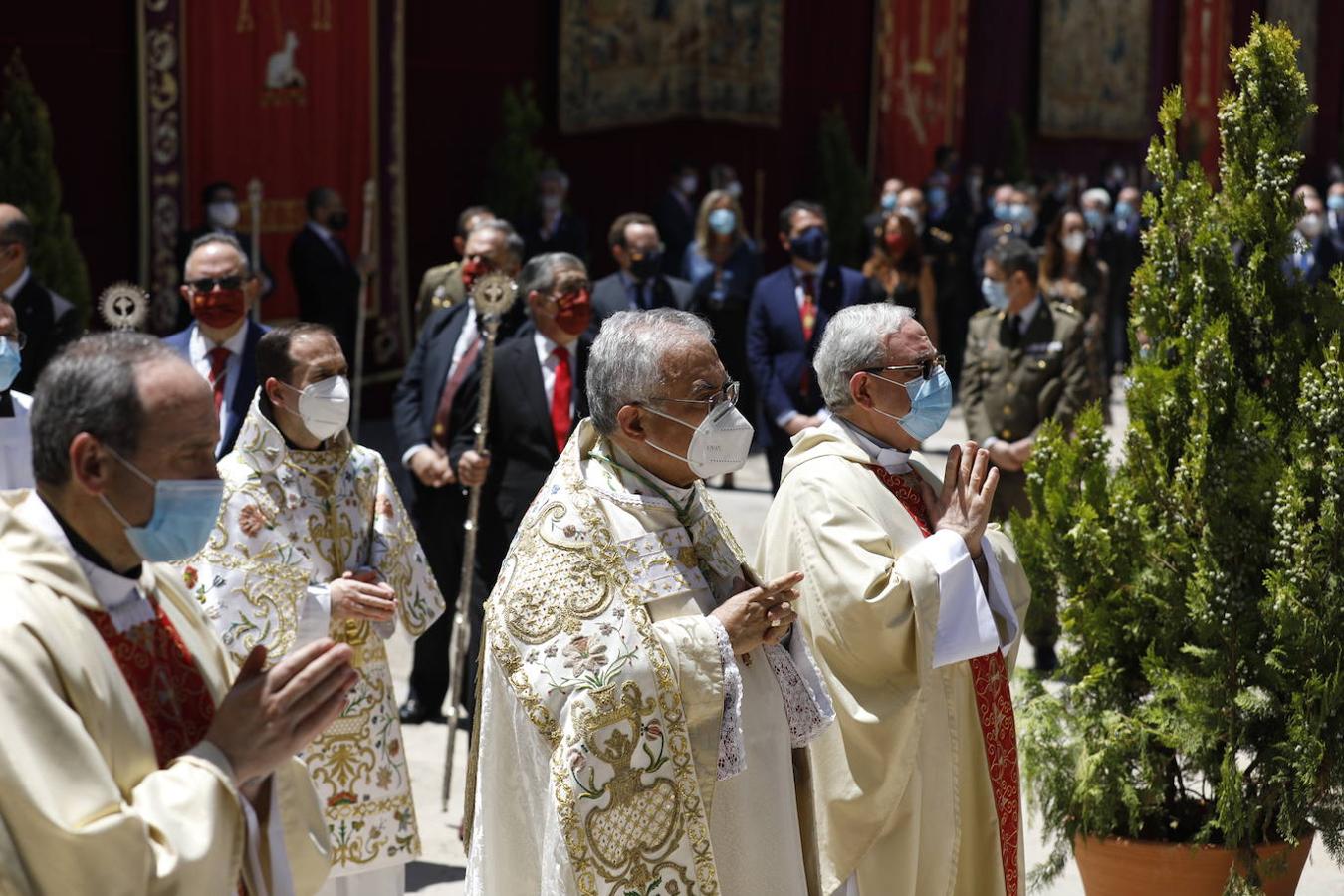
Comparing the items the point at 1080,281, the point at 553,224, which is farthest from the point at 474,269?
the point at 1080,281

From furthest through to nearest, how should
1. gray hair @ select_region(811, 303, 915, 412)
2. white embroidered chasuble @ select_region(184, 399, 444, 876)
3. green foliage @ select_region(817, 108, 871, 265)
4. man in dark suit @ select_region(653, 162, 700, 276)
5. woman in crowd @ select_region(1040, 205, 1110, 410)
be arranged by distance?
green foliage @ select_region(817, 108, 871, 265)
man in dark suit @ select_region(653, 162, 700, 276)
woman in crowd @ select_region(1040, 205, 1110, 410)
white embroidered chasuble @ select_region(184, 399, 444, 876)
gray hair @ select_region(811, 303, 915, 412)

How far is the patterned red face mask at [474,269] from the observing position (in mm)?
7668

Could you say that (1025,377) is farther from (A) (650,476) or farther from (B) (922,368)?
(A) (650,476)

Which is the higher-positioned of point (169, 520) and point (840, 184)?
point (840, 184)

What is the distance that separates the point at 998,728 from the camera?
14.5 ft

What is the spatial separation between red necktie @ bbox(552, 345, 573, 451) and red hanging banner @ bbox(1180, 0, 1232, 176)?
26.4 meters

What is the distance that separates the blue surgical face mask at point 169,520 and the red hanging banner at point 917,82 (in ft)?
67.0

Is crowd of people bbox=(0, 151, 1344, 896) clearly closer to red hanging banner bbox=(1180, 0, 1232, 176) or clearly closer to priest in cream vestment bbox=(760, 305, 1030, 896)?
priest in cream vestment bbox=(760, 305, 1030, 896)

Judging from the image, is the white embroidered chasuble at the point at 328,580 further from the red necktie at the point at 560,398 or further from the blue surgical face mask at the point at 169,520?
the blue surgical face mask at the point at 169,520

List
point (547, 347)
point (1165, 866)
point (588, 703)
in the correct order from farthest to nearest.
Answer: point (547, 347) → point (1165, 866) → point (588, 703)

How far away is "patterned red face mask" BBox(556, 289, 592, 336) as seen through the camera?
6590 mm

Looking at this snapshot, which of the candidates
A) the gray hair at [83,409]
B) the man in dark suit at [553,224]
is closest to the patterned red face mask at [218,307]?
the gray hair at [83,409]

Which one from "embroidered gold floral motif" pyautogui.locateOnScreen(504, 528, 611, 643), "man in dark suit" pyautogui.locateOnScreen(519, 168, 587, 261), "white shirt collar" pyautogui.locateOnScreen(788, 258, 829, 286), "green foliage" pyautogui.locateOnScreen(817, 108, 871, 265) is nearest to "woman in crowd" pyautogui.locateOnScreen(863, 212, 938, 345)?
"man in dark suit" pyautogui.locateOnScreen(519, 168, 587, 261)

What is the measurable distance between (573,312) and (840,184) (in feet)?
47.0
